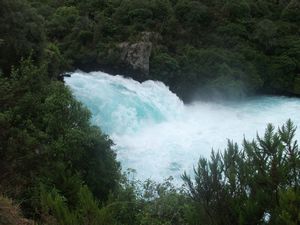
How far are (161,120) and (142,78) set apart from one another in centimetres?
633

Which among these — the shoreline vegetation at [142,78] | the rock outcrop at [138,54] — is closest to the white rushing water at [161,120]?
A: the rock outcrop at [138,54]

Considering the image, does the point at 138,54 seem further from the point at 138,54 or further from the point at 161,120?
the point at 161,120

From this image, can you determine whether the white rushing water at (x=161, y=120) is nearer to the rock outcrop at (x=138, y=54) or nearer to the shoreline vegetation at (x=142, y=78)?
the rock outcrop at (x=138, y=54)

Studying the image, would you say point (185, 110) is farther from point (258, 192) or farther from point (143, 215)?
point (258, 192)

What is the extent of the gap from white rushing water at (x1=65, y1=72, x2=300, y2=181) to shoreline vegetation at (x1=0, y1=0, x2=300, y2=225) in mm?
1694

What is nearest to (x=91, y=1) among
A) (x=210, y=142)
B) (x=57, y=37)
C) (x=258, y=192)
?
(x=57, y=37)

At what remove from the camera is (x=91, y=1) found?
3869 centimetres

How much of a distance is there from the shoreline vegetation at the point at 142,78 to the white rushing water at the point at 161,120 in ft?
5.56

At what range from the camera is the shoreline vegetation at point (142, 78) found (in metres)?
6.15

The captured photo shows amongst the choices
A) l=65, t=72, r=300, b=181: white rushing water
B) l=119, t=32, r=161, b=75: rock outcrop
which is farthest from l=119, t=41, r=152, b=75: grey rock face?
l=65, t=72, r=300, b=181: white rushing water

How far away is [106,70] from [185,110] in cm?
666

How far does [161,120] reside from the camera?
25938mm

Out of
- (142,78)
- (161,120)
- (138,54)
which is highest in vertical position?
(138,54)

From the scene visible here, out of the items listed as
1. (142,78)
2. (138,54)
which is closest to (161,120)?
(142,78)
